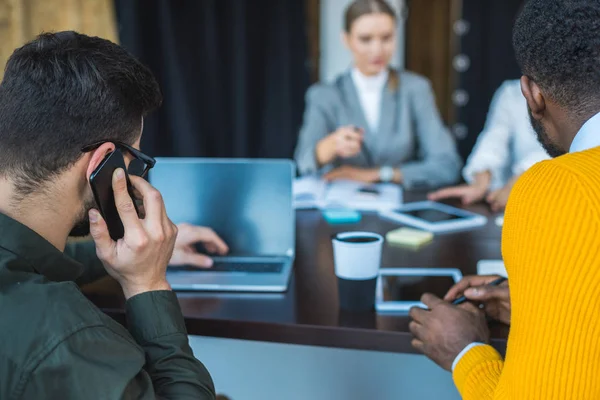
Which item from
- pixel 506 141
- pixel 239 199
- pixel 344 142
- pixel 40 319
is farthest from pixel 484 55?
pixel 40 319

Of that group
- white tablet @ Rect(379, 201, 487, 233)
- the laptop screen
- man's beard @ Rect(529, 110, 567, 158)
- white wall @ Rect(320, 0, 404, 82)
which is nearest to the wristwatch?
white tablet @ Rect(379, 201, 487, 233)

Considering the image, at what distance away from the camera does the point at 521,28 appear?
3.17ft

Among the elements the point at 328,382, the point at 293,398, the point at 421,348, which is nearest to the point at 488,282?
the point at 421,348

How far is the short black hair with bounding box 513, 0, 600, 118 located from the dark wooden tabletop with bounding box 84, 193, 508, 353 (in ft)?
1.43

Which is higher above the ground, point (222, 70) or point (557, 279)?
point (222, 70)

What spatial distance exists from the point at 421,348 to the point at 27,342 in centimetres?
63

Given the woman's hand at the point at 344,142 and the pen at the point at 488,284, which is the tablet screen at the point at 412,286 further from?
the woman's hand at the point at 344,142

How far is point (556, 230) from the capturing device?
0.77 m

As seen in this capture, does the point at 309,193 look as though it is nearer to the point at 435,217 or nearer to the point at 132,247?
the point at 435,217

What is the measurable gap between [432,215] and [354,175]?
0.61 m

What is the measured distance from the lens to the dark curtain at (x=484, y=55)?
3.84m

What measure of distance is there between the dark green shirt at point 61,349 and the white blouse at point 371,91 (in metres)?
2.11

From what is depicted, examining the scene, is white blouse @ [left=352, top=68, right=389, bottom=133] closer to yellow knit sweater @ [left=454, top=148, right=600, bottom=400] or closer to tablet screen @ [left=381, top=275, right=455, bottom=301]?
tablet screen @ [left=381, top=275, right=455, bottom=301]

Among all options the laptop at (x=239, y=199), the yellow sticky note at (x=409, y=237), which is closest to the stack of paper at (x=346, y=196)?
the yellow sticky note at (x=409, y=237)
